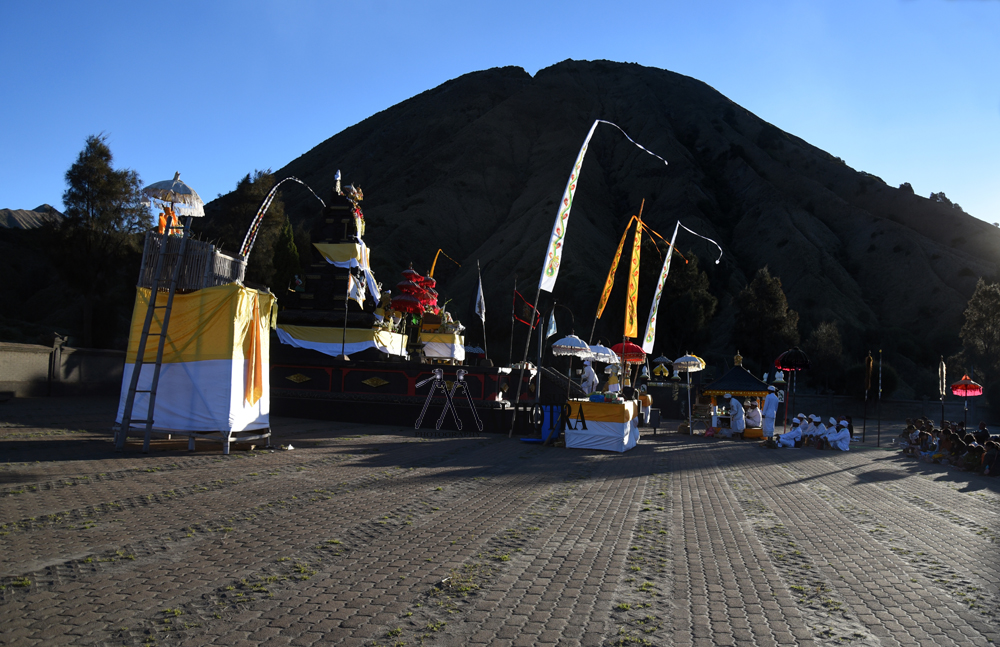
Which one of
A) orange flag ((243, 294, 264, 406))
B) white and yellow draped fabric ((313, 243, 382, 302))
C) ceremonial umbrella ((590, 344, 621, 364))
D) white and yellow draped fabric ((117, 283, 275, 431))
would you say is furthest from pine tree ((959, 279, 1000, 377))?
white and yellow draped fabric ((117, 283, 275, 431))

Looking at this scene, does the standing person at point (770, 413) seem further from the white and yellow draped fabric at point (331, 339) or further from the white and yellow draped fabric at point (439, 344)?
the white and yellow draped fabric at point (331, 339)

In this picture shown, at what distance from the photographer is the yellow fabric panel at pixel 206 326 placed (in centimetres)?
1174

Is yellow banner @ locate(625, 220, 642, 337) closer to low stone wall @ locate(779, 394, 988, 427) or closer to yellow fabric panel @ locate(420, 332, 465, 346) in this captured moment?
yellow fabric panel @ locate(420, 332, 465, 346)

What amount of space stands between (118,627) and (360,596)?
1552mm

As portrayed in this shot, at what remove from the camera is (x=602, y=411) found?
53.0 feet

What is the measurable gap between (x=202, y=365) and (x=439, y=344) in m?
14.2

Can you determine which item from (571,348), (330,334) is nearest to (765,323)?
(571,348)

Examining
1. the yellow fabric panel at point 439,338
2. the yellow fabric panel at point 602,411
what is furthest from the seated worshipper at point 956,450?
the yellow fabric panel at point 439,338

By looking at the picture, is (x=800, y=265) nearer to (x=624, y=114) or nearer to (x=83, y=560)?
(x=624, y=114)

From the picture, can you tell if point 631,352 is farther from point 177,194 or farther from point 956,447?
point 177,194

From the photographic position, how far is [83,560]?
5.23 metres

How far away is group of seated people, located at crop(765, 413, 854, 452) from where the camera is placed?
20.1m

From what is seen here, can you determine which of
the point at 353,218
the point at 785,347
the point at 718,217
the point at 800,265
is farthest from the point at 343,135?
the point at 353,218

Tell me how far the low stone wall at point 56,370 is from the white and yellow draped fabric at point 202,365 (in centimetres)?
1018
